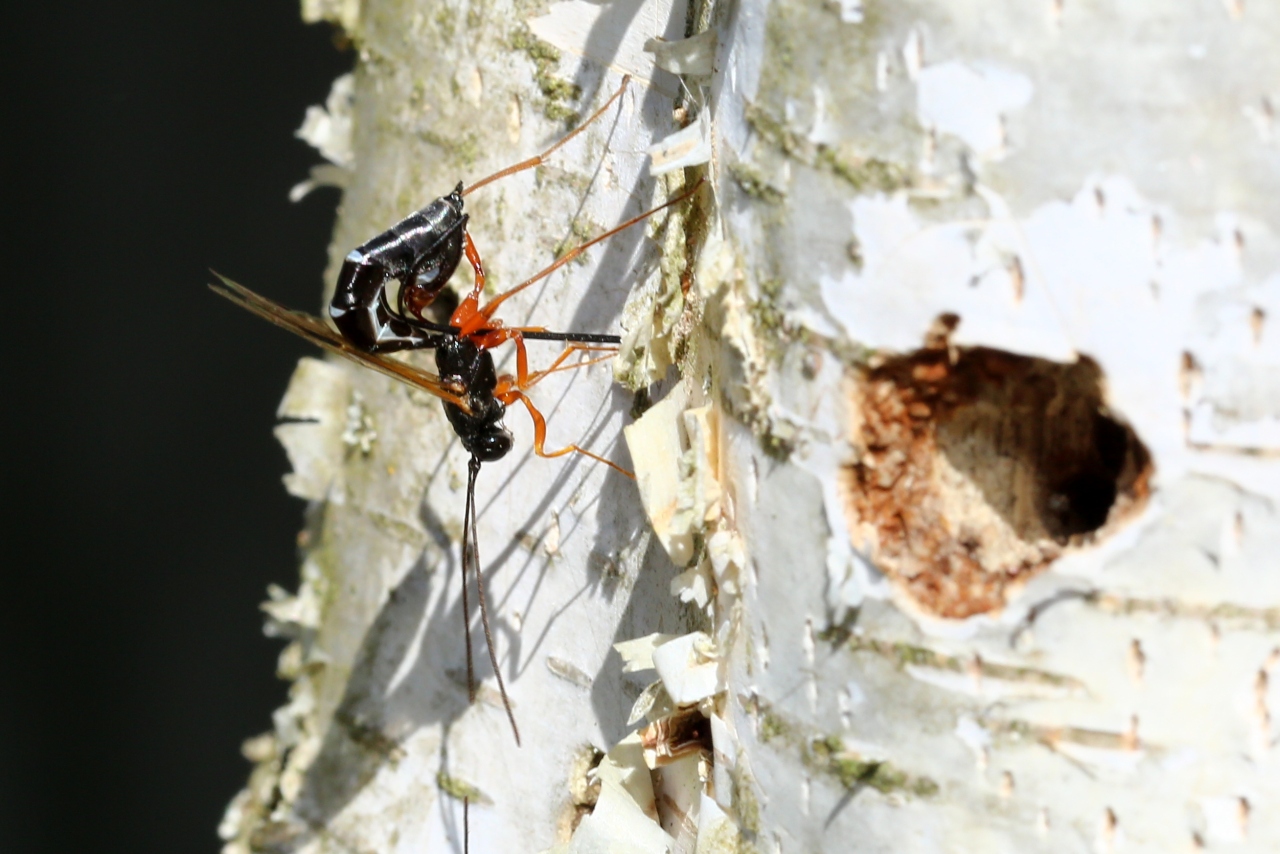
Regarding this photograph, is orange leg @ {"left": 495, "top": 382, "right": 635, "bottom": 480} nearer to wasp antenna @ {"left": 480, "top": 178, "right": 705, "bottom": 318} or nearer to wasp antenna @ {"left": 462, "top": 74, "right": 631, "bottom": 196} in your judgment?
wasp antenna @ {"left": 480, "top": 178, "right": 705, "bottom": 318}

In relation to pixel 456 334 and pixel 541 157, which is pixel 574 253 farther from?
pixel 456 334

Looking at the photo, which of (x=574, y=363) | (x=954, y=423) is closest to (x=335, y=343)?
(x=574, y=363)

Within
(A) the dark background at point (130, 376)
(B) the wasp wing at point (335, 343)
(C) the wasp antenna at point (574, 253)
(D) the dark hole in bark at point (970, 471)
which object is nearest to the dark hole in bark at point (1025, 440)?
(D) the dark hole in bark at point (970, 471)

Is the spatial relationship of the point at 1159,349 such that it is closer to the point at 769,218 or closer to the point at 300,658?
the point at 769,218

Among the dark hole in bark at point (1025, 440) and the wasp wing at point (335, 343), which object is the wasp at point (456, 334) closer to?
the wasp wing at point (335, 343)

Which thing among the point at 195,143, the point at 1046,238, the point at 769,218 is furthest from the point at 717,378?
the point at 195,143

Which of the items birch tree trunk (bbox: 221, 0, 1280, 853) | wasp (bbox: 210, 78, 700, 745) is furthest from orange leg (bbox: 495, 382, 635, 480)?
birch tree trunk (bbox: 221, 0, 1280, 853)
